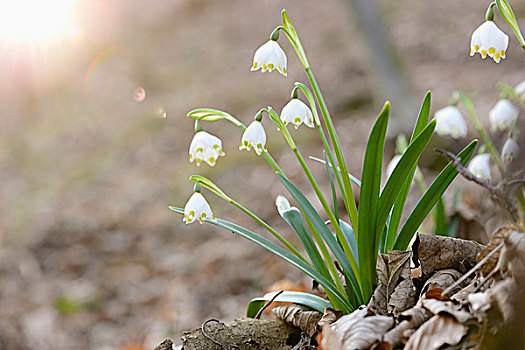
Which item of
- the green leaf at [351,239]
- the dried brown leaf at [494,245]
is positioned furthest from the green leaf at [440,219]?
the dried brown leaf at [494,245]

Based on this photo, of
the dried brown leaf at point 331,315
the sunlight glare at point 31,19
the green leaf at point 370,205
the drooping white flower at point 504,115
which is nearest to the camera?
the green leaf at point 370,205

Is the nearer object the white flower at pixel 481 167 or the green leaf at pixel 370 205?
the green leaf at pixel 370 205

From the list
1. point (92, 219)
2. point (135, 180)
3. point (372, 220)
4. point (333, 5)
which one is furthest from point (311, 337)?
point (333, 5)

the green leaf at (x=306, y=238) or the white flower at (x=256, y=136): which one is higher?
the white flower at (x=256, y=136)

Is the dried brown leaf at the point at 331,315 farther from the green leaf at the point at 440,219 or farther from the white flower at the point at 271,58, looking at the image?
the green leaf at the point at 440,219

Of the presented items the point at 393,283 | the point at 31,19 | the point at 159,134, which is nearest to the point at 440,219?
the point at 393,283

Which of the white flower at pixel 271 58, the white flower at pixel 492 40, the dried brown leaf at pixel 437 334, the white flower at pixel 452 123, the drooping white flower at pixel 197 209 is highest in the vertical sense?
the white flower at pixel 271 58
